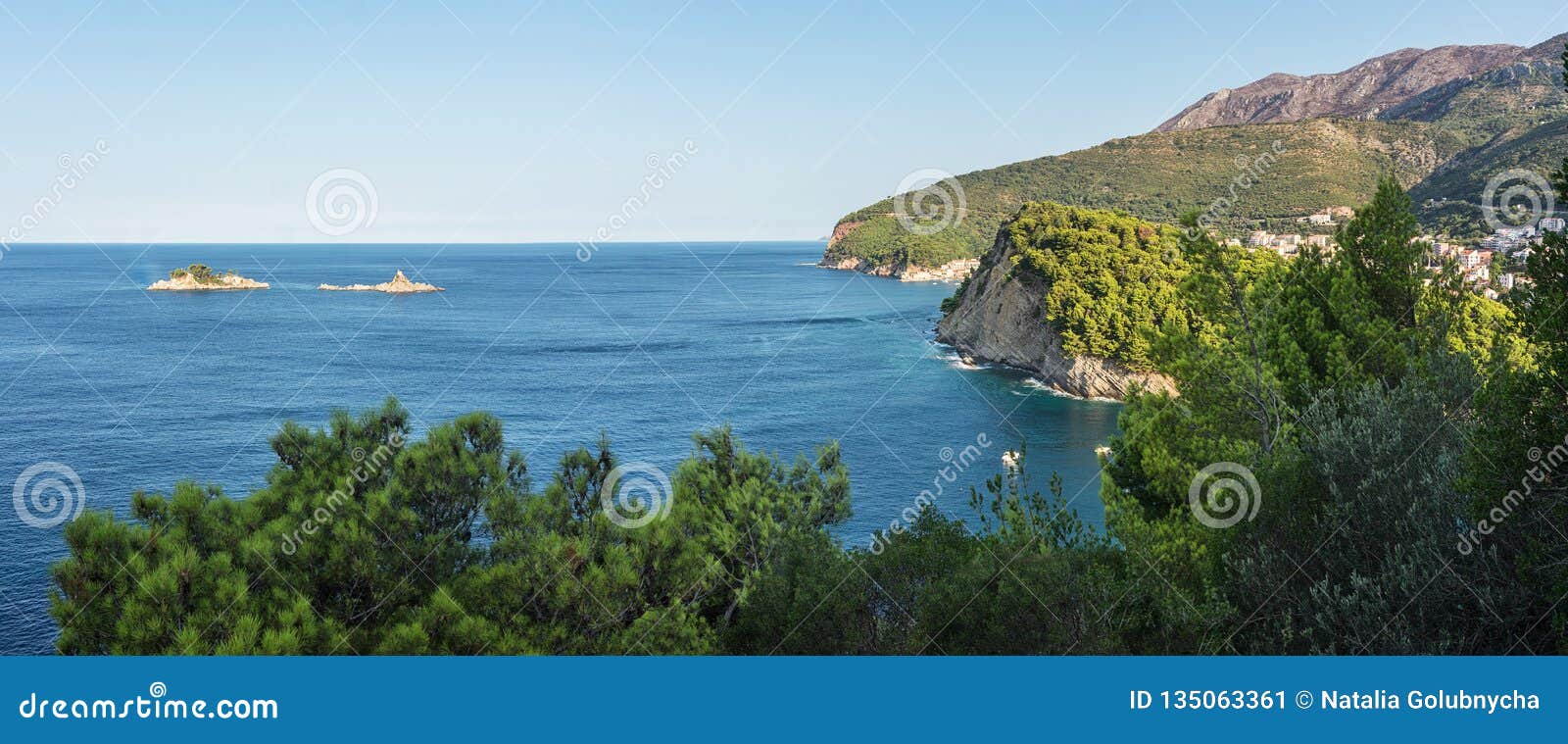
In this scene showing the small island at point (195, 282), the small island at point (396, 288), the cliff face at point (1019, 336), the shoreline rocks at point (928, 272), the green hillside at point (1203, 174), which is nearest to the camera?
Answer: the cliff face at point (1019, 336)

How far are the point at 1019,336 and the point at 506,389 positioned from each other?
30486 millimetres

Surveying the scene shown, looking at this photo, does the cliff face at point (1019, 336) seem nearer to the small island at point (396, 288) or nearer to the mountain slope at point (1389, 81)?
the small island at point (396, 288)

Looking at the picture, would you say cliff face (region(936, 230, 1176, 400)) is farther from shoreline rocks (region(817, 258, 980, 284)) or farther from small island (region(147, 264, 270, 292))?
small island (region(147, 264, 270, 292))

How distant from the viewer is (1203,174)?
11006cm

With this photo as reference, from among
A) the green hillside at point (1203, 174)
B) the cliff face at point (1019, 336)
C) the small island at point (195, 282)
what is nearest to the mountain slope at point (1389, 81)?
the green hillside at point (1203, 174)

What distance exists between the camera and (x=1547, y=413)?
26.9 feet

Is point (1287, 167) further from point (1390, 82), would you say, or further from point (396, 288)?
point (1390, 82)

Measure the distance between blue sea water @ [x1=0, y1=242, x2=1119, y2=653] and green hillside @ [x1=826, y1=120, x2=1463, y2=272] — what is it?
117 feet

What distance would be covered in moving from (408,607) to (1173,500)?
10798 millimetres

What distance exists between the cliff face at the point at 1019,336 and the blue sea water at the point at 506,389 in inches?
69.5

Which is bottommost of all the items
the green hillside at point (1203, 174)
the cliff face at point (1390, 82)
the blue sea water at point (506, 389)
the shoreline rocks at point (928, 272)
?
the blue sea water at point (506, 389)

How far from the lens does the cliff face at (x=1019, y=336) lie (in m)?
51.5

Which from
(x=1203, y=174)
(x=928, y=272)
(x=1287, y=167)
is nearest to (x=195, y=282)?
(x=928, y=272)

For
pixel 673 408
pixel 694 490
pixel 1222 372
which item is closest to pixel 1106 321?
pixel 673 408
